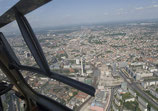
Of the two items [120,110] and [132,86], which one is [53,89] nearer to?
[120,110]

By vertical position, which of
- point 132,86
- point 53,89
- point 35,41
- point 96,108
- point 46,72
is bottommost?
point 132,86

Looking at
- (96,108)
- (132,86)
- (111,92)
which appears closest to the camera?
(96,108)

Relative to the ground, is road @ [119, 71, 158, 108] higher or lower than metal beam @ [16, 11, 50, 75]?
lower

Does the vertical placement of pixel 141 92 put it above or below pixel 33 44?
below

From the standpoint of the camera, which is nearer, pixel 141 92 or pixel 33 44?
pixel 33 44

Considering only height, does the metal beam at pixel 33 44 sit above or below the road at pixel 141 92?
above

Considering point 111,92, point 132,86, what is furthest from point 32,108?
point 132,86

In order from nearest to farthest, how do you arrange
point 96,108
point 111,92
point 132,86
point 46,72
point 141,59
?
point 46,72 < point 96,108 < point 111,92 < point 132,86 < point 141,59

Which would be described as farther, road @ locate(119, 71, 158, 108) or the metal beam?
road @ locate(119, 71, 158, 108)

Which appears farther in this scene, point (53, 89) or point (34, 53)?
point (53, 89)

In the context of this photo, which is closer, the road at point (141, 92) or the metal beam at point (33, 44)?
the metal beam at point (33, 44)

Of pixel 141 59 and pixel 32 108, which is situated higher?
pixel 32 108
